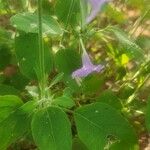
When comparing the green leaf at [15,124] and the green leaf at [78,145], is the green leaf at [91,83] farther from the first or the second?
the green leaf at [15,124]

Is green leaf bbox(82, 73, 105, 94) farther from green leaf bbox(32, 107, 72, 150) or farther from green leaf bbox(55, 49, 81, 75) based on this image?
green leaf bbox(32, 107, 72, 150)

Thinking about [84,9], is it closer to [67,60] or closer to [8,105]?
[67,60]

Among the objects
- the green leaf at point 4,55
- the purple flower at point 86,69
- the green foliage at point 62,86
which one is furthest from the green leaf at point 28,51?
the green leaf at point 4,55

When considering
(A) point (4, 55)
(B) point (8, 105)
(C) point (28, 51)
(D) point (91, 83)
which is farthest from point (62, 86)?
(B) point (8, 105)

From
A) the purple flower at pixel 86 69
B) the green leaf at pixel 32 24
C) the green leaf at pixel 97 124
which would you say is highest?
the green leaf at pixel 32 24

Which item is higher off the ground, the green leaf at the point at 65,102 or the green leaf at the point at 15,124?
the green leaf at the point at 65,102

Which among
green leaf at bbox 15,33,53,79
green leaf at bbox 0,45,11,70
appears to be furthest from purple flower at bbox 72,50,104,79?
green leaf at bbox 0,45,11,70

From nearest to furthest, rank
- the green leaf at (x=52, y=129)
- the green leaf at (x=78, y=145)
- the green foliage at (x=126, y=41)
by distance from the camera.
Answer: the green leaf at (x=52, y=129) → the green foliage at (x=126, y=41) → the green leaf at (x=78, y=145)

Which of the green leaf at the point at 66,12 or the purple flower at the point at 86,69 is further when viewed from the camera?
the green leaf at the point at 66,12
